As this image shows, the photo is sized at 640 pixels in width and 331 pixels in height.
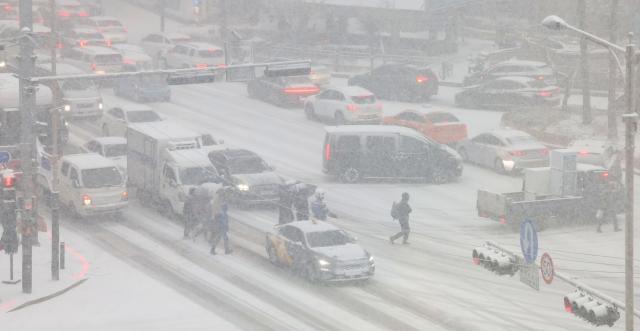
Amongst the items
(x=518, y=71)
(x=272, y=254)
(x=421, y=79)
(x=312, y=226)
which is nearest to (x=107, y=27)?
(x=421, y=79)

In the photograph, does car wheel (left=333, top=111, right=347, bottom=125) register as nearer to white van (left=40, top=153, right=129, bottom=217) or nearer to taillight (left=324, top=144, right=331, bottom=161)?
taillight (left=324, top=144, right=331, bottom=161)

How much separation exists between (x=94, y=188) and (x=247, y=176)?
452 cm

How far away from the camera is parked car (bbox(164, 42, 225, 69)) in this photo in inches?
2101

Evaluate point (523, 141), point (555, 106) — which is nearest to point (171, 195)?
point (523, 141)

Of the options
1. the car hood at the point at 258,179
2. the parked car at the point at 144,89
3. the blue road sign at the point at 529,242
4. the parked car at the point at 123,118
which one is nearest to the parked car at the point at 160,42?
the parked car at the point at 144,89

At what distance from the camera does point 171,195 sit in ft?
106

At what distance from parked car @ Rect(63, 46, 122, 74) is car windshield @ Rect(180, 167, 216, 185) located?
2002 centimetres

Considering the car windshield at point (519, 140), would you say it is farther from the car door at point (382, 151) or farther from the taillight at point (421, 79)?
the taillight at point (421, 79)

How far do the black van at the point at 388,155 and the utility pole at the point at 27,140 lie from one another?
11.5 metres

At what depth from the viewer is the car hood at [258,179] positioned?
108 ft

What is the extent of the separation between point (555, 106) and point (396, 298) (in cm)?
2349

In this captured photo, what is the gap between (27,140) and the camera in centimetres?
2639

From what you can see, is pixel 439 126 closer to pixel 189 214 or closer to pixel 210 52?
pixel 189 214

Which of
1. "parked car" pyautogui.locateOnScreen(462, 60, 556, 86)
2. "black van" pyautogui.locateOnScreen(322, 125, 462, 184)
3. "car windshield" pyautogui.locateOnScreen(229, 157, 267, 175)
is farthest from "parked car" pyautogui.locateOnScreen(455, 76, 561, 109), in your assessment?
"car windshield" pyautogui.locateOnScreen(229, 157, 267, 175)
